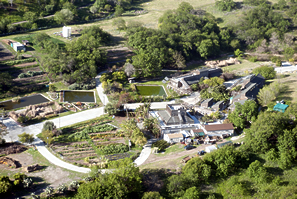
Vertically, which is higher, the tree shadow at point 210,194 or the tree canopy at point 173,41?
the tree canopy at point 173,41

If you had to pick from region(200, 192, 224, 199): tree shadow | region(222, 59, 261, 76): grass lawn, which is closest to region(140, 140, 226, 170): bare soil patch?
region(200, 192, 224, 199): tree shadow

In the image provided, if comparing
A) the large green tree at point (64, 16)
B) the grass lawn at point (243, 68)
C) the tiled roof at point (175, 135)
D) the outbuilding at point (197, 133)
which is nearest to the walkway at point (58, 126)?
the tiled roof at point (175, 135)

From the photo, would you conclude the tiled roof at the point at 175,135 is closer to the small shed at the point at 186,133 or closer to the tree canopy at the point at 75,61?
the small shed at the point at 186,133

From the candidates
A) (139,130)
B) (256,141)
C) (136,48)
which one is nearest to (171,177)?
(139,130)

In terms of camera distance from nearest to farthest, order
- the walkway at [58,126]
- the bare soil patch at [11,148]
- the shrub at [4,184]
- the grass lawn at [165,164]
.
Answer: the shrub at [4,184] → the grass lawn at [165,164] → the walkway at [58,126] → the bare soil patch at [11,148]

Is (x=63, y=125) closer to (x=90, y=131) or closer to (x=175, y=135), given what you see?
(x=90, y=131)

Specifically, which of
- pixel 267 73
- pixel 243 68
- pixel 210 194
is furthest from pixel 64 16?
pixel 210 194
